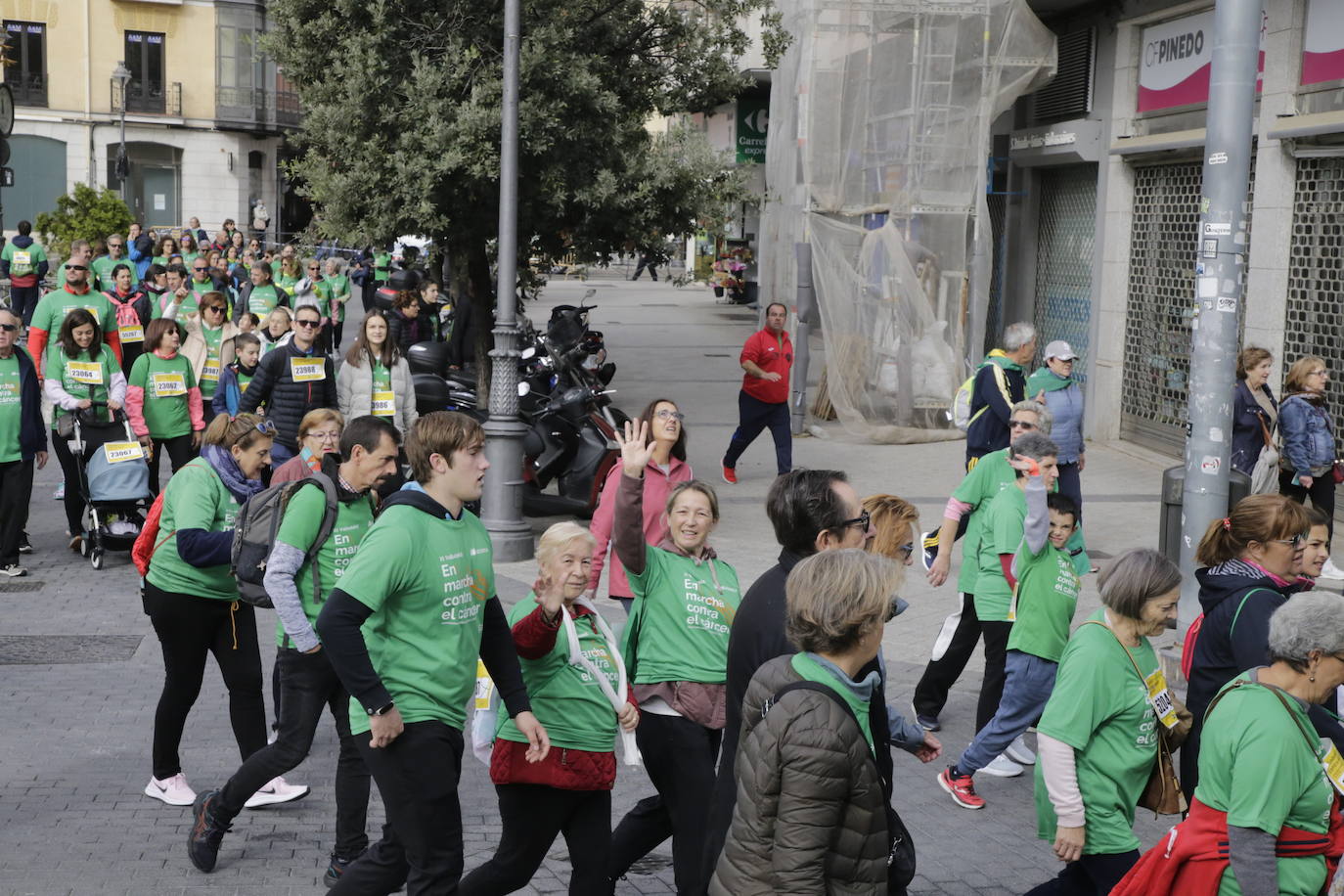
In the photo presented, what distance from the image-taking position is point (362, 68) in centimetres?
1230

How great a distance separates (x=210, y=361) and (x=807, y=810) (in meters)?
10.3

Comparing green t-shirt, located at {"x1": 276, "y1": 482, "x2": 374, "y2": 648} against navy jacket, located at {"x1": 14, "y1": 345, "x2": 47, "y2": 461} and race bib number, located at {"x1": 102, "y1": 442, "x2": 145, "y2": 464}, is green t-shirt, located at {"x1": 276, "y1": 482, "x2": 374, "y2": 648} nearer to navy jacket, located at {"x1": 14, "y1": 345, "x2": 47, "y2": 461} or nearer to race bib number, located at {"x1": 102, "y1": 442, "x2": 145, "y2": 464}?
navy jacket, located at {"x1": 14, "y1": 345, "x2": 47, "y2": 461}

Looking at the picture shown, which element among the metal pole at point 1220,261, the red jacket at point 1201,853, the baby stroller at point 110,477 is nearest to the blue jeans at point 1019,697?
the metal pole at point 1220,261

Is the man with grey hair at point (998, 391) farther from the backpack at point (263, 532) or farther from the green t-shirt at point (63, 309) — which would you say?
the green t-shirt at point (63, 309)

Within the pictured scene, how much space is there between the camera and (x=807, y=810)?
321 cm

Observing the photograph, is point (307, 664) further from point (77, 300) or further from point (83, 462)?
point (77, 300)

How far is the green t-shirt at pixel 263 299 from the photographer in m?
16.7

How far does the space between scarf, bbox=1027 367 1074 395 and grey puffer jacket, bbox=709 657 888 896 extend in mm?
6829

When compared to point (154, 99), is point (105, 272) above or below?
below

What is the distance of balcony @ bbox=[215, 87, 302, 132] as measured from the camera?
178ft

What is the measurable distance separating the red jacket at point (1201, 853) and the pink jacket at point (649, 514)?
107 inches

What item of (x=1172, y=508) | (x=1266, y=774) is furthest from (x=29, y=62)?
(x=1266, y=774)

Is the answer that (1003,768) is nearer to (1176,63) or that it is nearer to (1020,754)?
(1020,754)

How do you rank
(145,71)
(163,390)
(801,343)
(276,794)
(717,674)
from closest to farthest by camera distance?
(717,674) → (276,794) → (163,390) → (801,343) → (145,71)
